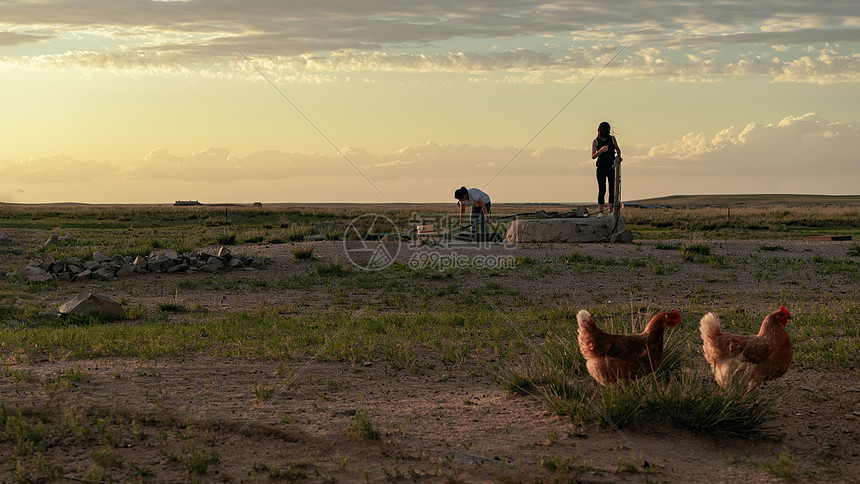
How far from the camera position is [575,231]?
20.1 meters

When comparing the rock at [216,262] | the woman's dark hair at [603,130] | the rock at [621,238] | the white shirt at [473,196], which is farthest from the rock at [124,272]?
the rock at [621,238]

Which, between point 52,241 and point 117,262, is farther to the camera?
point 52,241

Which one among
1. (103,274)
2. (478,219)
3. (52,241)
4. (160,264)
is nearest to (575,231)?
(478,219)

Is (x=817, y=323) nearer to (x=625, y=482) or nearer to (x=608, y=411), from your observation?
(x=608, y=411)

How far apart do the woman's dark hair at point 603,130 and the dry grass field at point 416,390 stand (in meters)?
3.49

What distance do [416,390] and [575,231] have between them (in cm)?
1305

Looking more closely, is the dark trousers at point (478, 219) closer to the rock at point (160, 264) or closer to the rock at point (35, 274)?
the rock at point (160, 264)

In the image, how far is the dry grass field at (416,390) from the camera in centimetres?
558

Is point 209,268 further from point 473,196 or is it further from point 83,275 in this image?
point 473,196

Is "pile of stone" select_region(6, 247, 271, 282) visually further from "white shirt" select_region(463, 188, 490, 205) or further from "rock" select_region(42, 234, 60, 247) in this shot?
"rock" select_region(42, 234, 60, 247)

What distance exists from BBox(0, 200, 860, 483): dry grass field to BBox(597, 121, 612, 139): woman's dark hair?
349 cm

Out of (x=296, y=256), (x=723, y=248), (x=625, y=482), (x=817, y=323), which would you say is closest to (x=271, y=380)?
(x=625, y=482)

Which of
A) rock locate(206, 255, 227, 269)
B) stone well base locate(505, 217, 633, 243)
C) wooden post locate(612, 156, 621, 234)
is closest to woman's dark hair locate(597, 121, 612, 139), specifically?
wooden post locate(612, 156, 621, 234)

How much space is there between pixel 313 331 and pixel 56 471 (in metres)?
5.61
